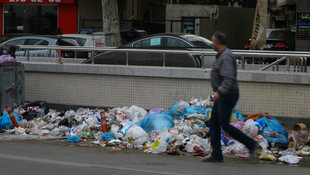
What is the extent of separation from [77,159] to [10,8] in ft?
82.5

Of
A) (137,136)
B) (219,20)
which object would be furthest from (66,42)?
(219,20)

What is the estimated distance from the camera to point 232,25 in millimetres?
32844

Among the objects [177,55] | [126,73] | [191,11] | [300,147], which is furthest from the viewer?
[191,11]

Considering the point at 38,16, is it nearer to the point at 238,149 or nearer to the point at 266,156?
the point at 238,149

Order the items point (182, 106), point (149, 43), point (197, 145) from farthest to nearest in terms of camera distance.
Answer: point (149, 43)
point (182, 106)
point (197, 145)

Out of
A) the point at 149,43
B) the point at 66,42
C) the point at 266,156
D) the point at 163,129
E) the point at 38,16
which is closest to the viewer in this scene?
the point at 266,156

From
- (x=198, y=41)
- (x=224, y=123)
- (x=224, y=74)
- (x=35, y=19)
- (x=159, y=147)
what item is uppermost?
(x=35, y=19)

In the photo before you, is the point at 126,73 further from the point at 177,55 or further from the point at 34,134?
the point at 34,134

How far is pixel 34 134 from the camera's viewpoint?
1034 centimetres

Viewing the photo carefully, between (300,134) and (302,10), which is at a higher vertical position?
(302,10)

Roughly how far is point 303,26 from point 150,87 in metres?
16.8

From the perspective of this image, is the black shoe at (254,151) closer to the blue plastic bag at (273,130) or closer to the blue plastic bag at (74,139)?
the blue plastic bag at (273,130)

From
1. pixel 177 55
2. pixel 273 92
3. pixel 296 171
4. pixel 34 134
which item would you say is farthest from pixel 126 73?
pixel 296 171

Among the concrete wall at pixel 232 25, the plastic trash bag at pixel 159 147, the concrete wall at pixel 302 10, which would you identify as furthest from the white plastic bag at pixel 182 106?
the concrete wall at pixel 232 25
